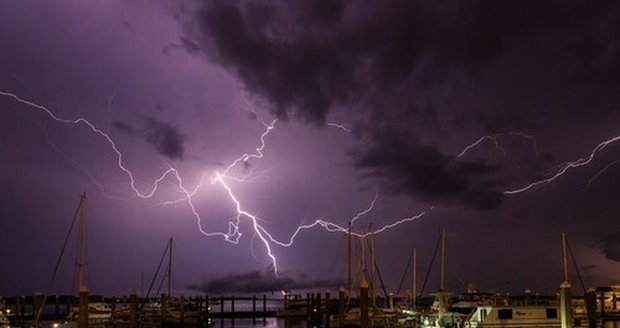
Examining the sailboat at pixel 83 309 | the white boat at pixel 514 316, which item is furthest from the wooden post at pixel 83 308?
the white boat at pixel 514 316

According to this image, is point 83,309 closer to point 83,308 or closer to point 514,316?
point 83,308

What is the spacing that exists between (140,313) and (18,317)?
20531mm

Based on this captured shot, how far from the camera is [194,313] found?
5953 cm

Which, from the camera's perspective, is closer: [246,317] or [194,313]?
[194,313]

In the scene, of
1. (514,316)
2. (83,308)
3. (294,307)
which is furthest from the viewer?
(294,307)

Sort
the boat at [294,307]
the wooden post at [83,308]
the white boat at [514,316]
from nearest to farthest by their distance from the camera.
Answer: the wooden post at [83,308] < the white boat at [514,316] < the boat at [294,307]

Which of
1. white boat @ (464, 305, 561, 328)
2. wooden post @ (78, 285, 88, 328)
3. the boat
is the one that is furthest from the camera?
the boat

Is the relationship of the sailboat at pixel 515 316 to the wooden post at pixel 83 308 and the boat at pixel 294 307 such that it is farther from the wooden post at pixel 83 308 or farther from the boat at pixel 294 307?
the boat at pixel 294 307

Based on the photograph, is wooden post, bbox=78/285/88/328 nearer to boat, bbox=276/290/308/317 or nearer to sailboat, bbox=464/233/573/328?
sailboat, bbox=464/233/573/328

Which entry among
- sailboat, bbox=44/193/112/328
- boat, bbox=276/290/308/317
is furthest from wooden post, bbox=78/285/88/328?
boat, bbox=276/290/308/317

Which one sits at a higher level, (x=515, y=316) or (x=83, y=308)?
(x=83, y=308)

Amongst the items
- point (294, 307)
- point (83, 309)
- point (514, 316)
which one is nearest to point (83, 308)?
point (83, 309)

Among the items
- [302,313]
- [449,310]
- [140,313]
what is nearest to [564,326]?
[449,310]

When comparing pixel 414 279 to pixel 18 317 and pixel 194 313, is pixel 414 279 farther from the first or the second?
pixel 18 317
